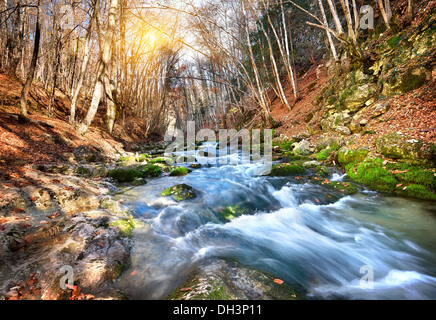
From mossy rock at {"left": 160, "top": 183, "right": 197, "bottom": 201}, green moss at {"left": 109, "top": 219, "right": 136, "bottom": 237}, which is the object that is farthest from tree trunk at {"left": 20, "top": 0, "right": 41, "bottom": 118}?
green moss at {"left": 109, "top": 219, "right": 136, "bottom": 237}

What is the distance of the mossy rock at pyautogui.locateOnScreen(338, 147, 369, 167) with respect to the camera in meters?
5.93

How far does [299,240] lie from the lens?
3990 millimetres

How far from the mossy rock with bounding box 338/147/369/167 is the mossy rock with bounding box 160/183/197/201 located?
212 inches

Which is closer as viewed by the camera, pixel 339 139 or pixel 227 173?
pixel 339 139

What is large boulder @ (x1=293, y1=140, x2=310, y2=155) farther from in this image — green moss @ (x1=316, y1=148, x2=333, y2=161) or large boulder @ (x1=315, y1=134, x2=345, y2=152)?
green moss @ (x1=316, y1=148, x2=333, y2=161)

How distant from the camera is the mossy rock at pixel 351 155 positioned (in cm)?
593

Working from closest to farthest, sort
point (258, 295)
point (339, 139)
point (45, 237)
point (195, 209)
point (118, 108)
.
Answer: point (258, 295) < point (45, 237) < point (195, 209) < point (339, 139) < point (118, 108)

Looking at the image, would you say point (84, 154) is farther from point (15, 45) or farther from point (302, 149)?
point (15, 45)
